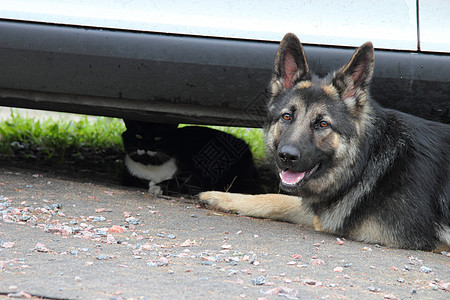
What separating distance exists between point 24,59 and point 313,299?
282 cm

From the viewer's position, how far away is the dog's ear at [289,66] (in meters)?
3.70

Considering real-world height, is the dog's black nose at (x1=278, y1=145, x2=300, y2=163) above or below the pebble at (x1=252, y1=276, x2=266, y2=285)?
above

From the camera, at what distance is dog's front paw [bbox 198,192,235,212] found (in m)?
4.36

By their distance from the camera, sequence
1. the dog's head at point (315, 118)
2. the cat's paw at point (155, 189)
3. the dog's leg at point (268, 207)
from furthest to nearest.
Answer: the cat's paw at point (155, 189), the dog's leg at point (268, 207), the dog's head at point (315, 118)

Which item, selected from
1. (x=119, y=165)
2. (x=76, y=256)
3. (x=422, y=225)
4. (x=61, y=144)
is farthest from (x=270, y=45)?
(x=61, y=144)

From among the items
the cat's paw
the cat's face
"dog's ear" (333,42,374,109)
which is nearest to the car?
"dog's ear" (333,42,374,109)

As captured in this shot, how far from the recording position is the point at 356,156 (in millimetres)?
3814

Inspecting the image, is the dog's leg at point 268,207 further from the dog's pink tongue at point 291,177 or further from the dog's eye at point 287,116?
the dog's eye at point 287,116

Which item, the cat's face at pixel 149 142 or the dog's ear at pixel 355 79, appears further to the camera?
the cat's face at pixel 149 142

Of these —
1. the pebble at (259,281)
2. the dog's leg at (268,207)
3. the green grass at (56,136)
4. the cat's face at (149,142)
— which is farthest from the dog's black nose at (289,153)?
the green grass at (56,136)

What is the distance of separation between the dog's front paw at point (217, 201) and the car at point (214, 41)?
0.92 meters

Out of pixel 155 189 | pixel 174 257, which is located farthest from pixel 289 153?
pixel 155 189

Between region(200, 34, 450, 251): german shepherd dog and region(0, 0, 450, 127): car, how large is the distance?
0.20 m

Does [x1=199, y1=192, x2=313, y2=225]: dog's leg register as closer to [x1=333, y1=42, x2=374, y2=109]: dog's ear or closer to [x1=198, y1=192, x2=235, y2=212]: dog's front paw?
[x1=198, y1=192, x2=235, y2=212]: dog's front paw
